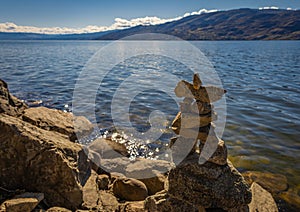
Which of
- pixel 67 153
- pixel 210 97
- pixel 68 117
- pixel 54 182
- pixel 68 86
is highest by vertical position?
pixel 210 97

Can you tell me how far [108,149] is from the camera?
10.7 m

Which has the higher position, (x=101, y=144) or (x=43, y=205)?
(x=43, y=205)

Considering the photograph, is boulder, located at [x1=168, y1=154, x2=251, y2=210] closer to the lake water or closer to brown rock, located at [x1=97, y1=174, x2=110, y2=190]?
brown rock, located at [x1=97, y1=174, x2=110, y2=190]

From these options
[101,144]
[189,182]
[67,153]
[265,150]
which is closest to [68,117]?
[101,144]

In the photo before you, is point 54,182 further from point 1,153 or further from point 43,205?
point 1,153

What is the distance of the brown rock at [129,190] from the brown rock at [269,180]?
4.37 meters

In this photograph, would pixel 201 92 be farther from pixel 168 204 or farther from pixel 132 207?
pixel 132 207

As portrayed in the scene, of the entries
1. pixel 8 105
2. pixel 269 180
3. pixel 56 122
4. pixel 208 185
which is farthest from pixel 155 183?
pixel 8 105

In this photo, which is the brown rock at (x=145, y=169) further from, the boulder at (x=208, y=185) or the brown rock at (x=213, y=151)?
the brown rock at (x=213, y=151)

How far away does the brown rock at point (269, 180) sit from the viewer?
8.74m

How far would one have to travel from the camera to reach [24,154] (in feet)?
19.7

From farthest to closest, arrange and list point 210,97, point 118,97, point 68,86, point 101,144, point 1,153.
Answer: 1. point 68,86
2. point 118,97
3. point 101,144
4. point 1,153
5. point 210,97

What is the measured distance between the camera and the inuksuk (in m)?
5.63

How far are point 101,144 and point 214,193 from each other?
6.41m
